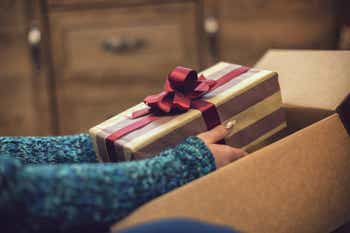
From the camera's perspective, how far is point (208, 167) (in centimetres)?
64

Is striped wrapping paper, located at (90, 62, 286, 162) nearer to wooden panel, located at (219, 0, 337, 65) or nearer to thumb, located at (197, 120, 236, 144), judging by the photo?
thumb, located at (197, 120, 236, 144)

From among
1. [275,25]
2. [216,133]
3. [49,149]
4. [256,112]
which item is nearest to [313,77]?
[256,112]

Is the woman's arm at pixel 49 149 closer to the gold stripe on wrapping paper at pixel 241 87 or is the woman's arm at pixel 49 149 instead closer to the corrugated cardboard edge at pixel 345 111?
the gold stripe on wrapping paper at pixel 241 87

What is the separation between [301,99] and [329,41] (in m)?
0.73

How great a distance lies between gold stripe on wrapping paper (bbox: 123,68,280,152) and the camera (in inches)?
27.2

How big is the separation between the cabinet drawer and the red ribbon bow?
29.2 inches

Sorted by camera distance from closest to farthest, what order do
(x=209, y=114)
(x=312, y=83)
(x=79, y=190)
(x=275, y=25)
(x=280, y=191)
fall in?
(x=79, y=190) → (x=280, y=191) → (x=209, y=114) → (x=312, y=83) → (x=275, y=25)

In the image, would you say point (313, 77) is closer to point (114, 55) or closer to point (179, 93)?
point (179, 93)

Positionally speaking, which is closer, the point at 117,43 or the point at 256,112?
the point at 256,112

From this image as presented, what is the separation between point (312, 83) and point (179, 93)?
0.85ft

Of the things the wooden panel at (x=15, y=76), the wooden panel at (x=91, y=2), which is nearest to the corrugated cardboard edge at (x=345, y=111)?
the wooden panel at (x=91, y=2)

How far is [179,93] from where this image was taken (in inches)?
30.4

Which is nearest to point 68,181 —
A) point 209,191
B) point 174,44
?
point 209,191

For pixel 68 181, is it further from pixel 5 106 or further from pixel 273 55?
pixel 5 106
